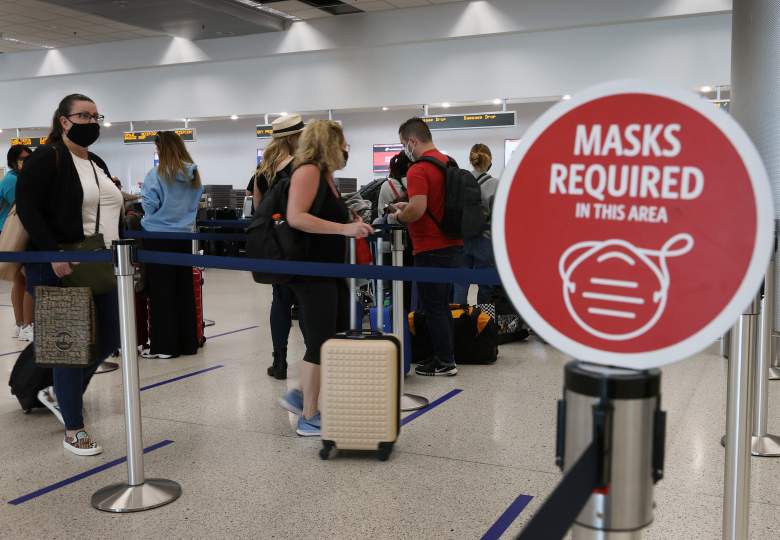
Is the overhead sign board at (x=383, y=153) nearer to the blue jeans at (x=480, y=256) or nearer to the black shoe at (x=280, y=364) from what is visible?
the blue jeans at (x=480, y=256)

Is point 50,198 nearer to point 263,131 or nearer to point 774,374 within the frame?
point 774,374

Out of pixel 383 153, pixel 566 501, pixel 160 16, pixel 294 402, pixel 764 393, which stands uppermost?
pixel 160 16

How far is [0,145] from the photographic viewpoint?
17078 millimetres

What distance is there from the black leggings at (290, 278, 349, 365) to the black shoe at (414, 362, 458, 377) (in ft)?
4.77

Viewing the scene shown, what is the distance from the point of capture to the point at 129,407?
2611 mm

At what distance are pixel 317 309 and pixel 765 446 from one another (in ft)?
6.57

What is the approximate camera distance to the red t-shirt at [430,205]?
431cm

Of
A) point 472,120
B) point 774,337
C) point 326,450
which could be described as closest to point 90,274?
point 326,450

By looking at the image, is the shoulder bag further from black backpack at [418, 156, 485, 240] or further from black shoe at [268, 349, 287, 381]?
black backpack at [418, 156, 485, 240]

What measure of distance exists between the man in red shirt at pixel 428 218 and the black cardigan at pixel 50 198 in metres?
1.75

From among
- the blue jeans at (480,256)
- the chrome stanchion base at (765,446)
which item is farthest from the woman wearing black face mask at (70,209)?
the blue jeans at (480,256)

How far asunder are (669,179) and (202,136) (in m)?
15.2

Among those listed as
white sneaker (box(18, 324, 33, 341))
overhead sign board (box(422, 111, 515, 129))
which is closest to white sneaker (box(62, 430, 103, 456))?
white sneaker (box(18, 324, 33, 341))

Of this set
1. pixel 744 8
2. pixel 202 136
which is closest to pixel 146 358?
pixel 744 8
